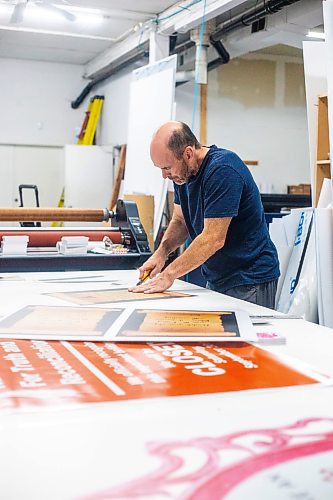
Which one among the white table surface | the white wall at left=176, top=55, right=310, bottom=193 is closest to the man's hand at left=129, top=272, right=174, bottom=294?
the white table surface

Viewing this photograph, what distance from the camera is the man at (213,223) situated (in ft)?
7.20

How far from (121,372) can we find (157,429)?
0.88 feet

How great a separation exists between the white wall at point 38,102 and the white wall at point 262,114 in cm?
243

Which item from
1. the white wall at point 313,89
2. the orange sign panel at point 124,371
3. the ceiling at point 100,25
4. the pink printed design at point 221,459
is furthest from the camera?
the ceiling at point 100,25

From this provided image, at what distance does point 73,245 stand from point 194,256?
2.83ft

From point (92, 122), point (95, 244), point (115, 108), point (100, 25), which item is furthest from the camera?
point (92, 122)

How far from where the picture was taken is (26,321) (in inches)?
61.5

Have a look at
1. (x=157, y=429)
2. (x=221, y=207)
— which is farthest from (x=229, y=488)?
(x=221, y=207)

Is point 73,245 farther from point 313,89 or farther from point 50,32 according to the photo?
point 50,32

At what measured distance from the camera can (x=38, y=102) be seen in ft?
31.8

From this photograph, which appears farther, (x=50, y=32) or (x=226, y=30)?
(x=50, y=32)

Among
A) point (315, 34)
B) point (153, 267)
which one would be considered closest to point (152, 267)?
point (153, 267)

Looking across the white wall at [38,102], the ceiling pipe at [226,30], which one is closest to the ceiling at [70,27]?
the white wall at [38,102]

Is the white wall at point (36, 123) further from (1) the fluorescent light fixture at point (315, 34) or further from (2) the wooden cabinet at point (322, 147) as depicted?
(2) the wooden cabinet at point (322, 147)
